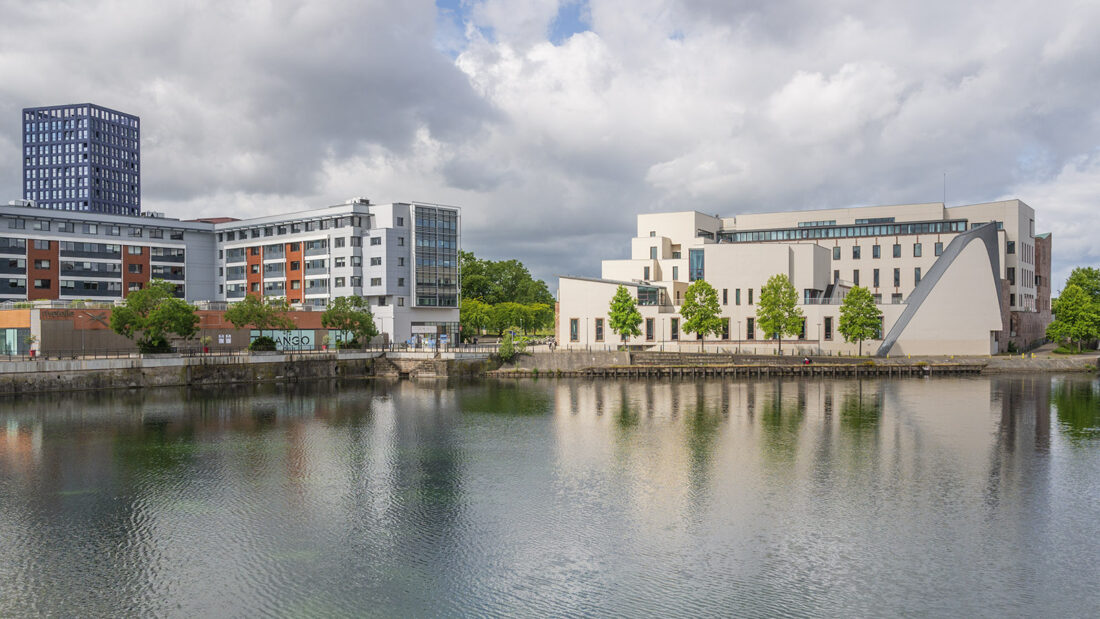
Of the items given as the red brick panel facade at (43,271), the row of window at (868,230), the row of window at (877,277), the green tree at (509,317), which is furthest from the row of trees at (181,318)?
the row of window at (868,230)

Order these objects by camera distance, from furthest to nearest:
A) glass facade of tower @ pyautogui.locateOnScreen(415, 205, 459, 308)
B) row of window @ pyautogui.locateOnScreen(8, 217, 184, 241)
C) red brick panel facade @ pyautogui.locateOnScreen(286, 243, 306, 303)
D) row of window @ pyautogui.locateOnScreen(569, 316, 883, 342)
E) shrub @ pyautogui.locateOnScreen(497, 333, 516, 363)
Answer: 1. red brick panel facade @ pyautogui.locateOnScreen(286, 243, 306, 303)
2. glass facade of tower @ pyautogui.locateOnScreen(415, 205, 459, 308)
3. row of window @ pyautogui.locateOnScreen(8, 217, 184, 241)
4. row of window @ pyautogui.locateOnScreen(569, 316, 883, 342)
5. shrub @ pyautogui.locateOnScreen(497, 333, 516, 363)

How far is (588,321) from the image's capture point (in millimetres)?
99062

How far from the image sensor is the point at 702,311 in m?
89.4

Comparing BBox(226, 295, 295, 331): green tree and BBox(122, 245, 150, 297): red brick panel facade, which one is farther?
BBox(122, 245, 150, 297): red brick panel facade

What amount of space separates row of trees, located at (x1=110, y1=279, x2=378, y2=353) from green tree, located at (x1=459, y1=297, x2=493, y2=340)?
3693 cm

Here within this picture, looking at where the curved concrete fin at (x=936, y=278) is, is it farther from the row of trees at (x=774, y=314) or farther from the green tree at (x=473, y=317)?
the green tree at (x=473, y=317)

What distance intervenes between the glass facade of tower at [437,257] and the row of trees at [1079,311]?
7623 cm

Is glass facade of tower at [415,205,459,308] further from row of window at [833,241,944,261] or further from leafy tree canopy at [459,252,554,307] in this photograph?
row of window at [833,241,944,261]

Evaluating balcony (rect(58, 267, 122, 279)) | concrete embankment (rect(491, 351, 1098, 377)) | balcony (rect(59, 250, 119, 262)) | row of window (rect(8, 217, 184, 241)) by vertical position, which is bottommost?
concrete embankment (rect(491, 351, 1098, 377))

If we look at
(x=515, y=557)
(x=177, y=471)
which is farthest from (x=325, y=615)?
(x=177, y=471)

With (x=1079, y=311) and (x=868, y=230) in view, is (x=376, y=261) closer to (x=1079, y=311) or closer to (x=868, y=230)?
(x=868, y=230)

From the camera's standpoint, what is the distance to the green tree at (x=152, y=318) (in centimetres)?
6894

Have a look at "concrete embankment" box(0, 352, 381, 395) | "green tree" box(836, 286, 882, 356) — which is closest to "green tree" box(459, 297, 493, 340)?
"concrete embankment" box(0, 352, 381, 395)

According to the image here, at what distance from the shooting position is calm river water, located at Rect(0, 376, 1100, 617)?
66.3 feet
